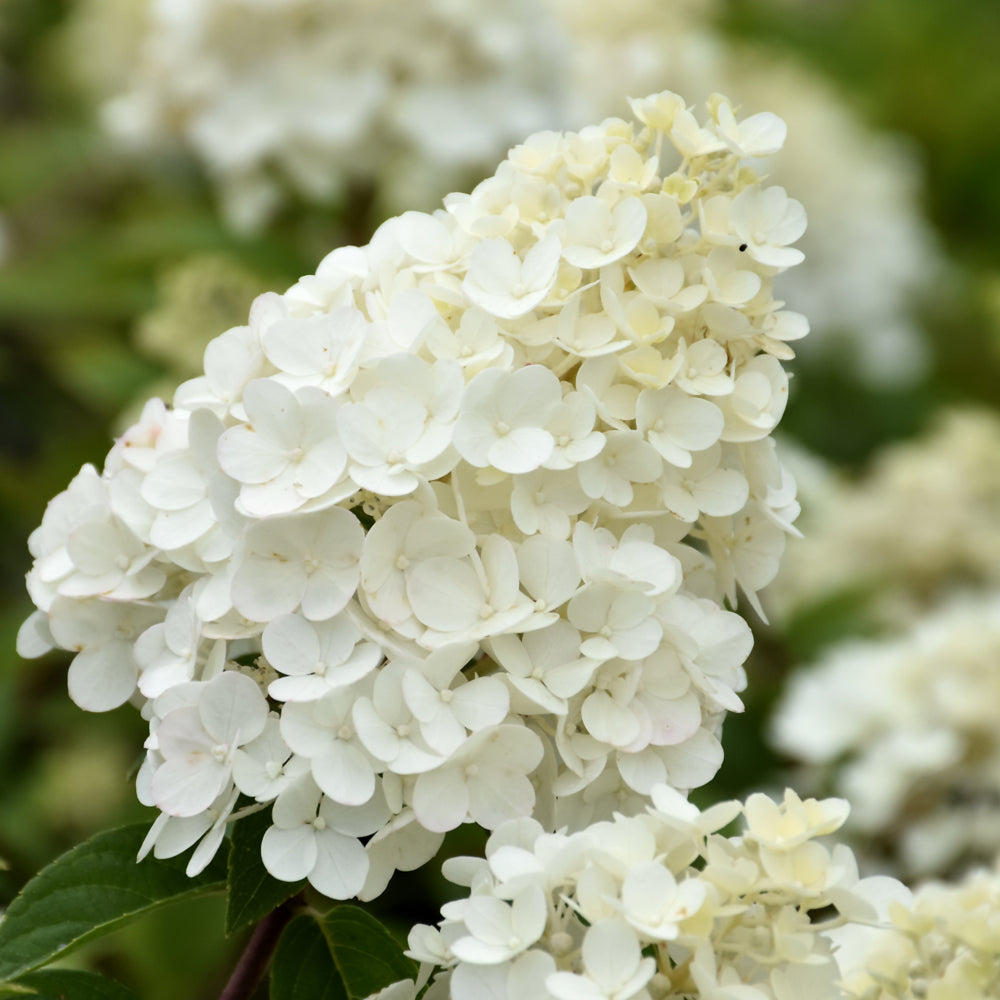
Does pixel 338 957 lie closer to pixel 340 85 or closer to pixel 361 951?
pixel 361 951

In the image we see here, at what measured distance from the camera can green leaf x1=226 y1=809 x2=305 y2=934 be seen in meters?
0.69


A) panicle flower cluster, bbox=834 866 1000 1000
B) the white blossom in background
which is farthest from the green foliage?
the white blossom in background

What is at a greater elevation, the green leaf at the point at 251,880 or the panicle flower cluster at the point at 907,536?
the green leaf at the point at 251,880

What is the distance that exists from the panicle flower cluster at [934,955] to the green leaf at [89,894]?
1.12 feet

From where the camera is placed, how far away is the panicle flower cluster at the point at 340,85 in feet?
5.64

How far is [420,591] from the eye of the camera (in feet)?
2.16

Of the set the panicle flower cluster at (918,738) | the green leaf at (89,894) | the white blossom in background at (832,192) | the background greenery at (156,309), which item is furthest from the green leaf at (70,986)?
the white blossom in background at (832,192)

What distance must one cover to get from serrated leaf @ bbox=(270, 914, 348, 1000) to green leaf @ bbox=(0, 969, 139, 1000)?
0.25ft

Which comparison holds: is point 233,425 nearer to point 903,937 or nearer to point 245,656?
point 245,656

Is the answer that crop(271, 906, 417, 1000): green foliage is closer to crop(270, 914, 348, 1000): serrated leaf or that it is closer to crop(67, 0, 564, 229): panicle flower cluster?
crop(270, 914, 348, 1000): serrated leaf

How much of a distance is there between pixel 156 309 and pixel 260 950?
3.74ft

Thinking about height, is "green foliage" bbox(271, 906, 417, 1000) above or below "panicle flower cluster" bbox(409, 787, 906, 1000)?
below

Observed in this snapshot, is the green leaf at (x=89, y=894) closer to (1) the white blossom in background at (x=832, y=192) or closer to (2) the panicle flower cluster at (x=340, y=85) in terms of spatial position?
(2) the panicle flower cluster at (x=340, y=85)

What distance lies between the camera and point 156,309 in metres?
1.76
